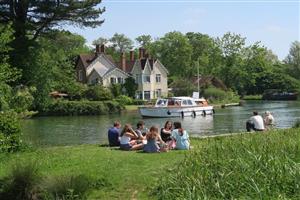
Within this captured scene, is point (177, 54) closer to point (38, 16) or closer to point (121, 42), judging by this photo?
point (121, 42)

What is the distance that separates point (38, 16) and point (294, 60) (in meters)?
96.1

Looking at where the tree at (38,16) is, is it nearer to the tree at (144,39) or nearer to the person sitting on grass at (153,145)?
the person sitting on grass at (153,145)

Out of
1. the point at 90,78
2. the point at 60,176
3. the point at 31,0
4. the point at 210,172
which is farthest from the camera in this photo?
the point at 90,78

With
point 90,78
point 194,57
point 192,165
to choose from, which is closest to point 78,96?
point 90,78

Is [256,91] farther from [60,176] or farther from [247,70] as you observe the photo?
[60,176]

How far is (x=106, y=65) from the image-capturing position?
87875 mm

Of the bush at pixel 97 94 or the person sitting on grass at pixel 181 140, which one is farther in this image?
the bush at pixel 97 94

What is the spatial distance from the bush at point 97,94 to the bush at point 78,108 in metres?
5.11

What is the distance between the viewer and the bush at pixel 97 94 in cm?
7031

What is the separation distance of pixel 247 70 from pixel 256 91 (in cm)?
521

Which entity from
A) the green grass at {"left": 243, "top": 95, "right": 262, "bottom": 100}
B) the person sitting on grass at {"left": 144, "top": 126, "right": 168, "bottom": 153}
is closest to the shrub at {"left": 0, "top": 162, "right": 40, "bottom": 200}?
the person sitting on grass at {"left": 144, "top": 126, "right": 168, "bottom": 153}

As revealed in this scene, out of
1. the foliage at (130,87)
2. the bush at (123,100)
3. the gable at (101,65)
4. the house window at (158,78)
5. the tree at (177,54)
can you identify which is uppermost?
the tree at (177,54)

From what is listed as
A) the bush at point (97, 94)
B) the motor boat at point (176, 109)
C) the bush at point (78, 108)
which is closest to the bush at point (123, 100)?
the bush at point (97, 94)

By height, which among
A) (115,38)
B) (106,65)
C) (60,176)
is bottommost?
(60,176)
